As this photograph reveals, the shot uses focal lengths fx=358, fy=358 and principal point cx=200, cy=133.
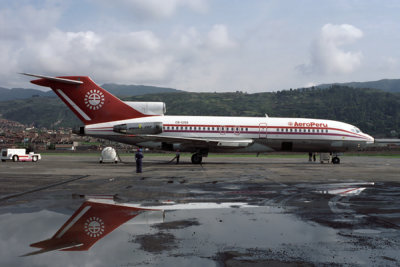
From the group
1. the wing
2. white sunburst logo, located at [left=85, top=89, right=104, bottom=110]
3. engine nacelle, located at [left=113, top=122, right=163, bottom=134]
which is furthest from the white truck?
the wing

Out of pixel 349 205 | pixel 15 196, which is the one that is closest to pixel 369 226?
pixel 349 205

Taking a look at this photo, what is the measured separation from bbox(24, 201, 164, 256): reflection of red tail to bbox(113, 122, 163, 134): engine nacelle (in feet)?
68.8

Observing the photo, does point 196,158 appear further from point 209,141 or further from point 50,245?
point 50,245

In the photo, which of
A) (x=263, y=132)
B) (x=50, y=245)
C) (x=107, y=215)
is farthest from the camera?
(x=263, y=132)

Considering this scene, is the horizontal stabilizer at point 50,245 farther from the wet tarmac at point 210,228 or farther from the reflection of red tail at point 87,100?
the reflection of red tail at point 87,100

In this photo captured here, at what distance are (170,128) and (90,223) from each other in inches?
949

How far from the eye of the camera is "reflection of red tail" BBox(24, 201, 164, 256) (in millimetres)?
5980

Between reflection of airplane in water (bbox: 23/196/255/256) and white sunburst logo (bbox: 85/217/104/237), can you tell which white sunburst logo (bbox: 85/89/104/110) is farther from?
white sunburst logo (bbox: 85/217/104/237)

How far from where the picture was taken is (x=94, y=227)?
7.14m

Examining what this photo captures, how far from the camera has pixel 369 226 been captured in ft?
24.4

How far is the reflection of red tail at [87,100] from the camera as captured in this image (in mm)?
30688

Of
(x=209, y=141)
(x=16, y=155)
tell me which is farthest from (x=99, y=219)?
(x=16, y=155)

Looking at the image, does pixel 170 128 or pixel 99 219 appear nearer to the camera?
pixel 99 219

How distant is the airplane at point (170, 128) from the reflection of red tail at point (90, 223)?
20897 millimetres
